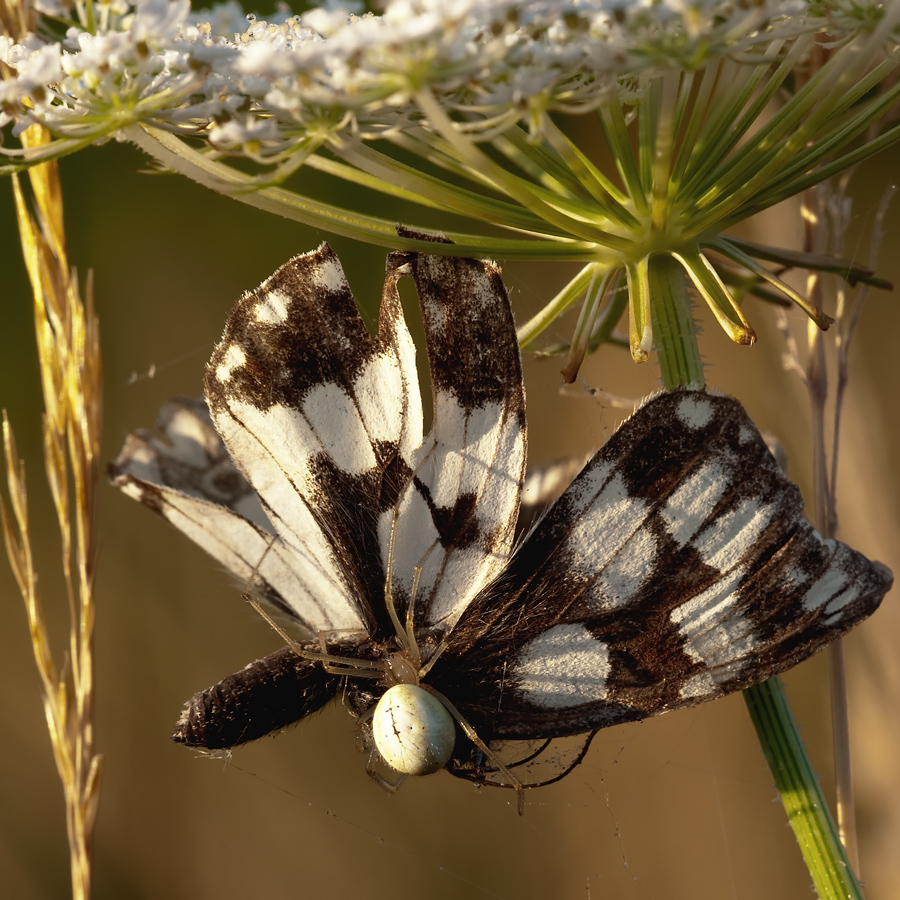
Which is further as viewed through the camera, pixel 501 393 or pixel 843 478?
pixel 843 478

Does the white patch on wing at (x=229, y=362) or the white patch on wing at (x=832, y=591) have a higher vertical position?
the white patch on wing at (x=229, y=362)

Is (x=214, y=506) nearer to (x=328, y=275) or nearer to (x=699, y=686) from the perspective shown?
(x=328, y=275)

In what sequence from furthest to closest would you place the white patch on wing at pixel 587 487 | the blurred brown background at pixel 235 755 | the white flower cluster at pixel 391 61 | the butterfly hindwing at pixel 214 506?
the blurred brown background at pixel 235 755 → the butterfly hindwing at pixel 214 506 → the white patch on wing at pixel 587 487 → the white flower cluster at pixel 391 61

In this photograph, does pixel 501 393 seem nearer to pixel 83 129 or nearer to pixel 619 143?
pixel 619 143

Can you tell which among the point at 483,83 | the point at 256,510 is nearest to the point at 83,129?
the point at 483,83

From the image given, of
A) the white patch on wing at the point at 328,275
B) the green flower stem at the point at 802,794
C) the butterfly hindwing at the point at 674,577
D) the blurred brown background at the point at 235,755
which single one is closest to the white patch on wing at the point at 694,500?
the butterfly hindwing at the point at 674,577

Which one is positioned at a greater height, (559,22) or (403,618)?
(559,22)

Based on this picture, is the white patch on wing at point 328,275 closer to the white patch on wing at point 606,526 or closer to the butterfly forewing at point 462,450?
the butterfly forewing at point 462,450

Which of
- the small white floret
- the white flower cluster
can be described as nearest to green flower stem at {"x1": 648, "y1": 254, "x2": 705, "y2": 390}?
the white flower cluster
